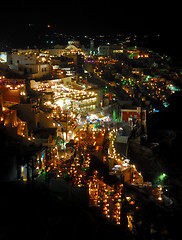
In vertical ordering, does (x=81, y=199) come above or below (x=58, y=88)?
below

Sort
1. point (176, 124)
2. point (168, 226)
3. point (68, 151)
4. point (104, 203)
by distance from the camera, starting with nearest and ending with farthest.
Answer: point (168, 226) < point (104, 203) < point (68, 151) < point (176, 124)

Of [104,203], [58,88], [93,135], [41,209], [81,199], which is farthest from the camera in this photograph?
[58,88]

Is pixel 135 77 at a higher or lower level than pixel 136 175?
higher

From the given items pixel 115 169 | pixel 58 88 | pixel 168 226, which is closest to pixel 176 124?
pixel 58 88

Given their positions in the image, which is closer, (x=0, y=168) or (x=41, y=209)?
(x=41, y=209)

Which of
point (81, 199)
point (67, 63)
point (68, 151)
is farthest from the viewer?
point (67, 63)

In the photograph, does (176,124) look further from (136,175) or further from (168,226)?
(168,226)

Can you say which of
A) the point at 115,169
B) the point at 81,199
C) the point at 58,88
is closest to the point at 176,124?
the point at 58,88

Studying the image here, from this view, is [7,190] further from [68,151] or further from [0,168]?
[68,151]

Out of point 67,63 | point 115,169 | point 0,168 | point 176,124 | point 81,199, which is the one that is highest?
point 67,63
